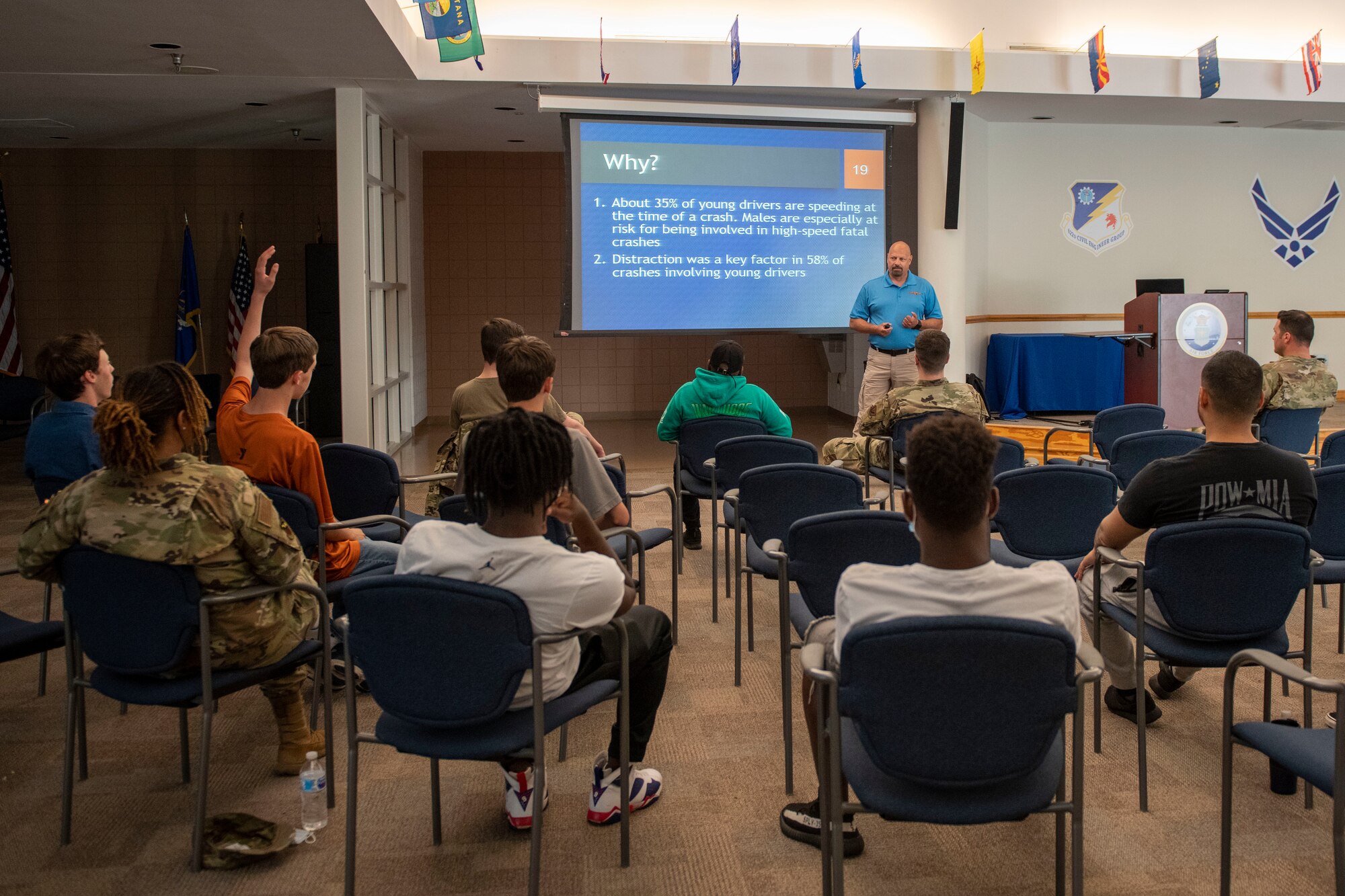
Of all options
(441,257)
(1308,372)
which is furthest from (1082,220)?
(441,257)

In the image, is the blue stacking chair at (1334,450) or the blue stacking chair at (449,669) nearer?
the blue stacking chair at (449,669)

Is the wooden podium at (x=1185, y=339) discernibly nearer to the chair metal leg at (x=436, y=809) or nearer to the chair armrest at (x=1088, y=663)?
the chair armrest at (x=1088, y=663)

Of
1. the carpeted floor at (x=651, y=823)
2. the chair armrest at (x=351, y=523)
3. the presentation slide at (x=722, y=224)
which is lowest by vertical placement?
the carpeted floor at (x=651, y=823)

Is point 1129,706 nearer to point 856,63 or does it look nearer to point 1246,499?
point 1246,499

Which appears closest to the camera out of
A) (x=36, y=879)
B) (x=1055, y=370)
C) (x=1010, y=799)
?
(x=1010, y=799)

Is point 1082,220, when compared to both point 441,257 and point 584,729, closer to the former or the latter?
point 441,257

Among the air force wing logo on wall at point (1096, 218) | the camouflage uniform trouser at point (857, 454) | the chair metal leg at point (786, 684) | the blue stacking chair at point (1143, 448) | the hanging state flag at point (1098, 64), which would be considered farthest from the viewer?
the air force wing logo on wall at point (1096, 218)

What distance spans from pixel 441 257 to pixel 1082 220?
612 cm

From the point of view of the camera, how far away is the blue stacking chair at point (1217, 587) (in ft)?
7.99

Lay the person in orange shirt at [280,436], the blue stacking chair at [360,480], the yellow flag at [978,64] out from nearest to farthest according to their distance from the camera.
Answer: the person in orange shirt at [280,436], the blue stacking chair at [360,480], the yellow flag at [978,64]

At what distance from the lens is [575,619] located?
209 cm

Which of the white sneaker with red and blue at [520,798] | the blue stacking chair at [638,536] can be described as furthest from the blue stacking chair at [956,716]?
the blue stacking chair at [638,536]

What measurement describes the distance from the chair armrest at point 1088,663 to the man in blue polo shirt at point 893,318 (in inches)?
202

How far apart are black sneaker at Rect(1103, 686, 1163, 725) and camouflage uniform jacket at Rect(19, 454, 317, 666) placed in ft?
7.69
